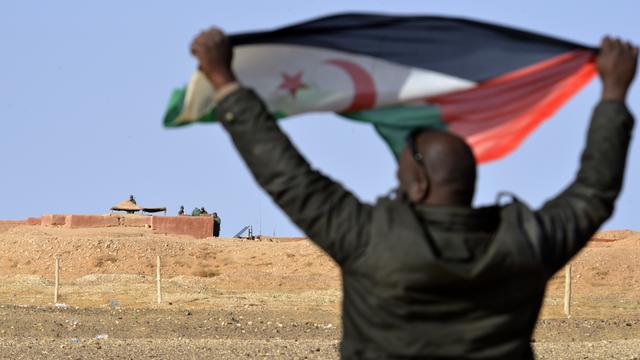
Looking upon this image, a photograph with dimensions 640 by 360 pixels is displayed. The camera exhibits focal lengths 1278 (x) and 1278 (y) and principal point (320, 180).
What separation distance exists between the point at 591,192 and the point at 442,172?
0.42 m

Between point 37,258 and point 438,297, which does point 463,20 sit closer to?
point 438,297

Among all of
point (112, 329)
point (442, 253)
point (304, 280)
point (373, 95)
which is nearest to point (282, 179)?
point (442, 253)

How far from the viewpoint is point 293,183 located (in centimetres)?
300

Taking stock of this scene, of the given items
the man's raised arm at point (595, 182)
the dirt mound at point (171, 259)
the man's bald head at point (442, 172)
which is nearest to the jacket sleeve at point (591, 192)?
the man's raised arm at point (595, 182)

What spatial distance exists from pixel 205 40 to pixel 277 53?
33 cm

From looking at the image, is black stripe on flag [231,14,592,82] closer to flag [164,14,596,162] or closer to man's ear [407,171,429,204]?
flag [164,14,596,162]

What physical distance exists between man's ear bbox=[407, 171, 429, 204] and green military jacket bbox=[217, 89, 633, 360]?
0.05 meters

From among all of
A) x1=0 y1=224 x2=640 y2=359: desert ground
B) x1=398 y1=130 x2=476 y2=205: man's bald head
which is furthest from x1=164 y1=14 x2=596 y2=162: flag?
x1=0 y1=224 x2=640 y2=359: desert ground

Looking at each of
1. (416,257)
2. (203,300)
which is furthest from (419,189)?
(203,300)

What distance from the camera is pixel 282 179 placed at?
9.89 ft

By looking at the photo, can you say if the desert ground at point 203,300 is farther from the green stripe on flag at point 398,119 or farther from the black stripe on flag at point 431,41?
the black stripe on flag at point 431,41

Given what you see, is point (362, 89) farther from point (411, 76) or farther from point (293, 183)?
point (293, 183)

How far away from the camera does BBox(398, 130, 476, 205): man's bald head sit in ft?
9.92

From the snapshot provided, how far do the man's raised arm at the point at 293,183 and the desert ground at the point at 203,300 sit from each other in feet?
39.0
